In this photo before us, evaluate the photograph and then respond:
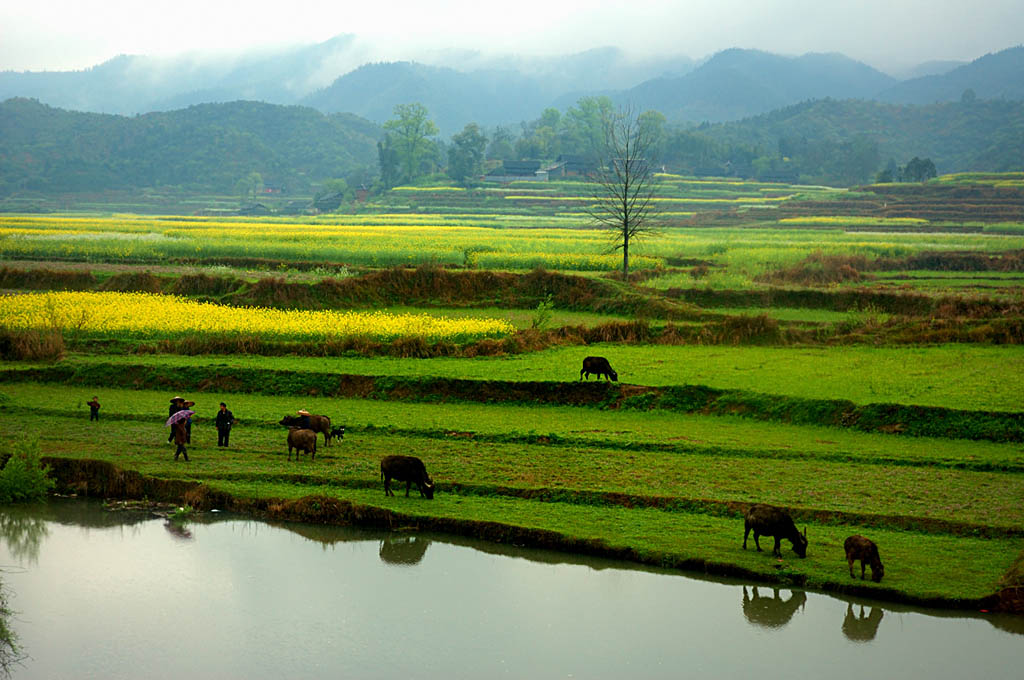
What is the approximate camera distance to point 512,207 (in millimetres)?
84375

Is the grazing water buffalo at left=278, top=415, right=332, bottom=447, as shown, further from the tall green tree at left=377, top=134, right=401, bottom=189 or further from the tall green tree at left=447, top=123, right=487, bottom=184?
the tall green tree at left=377, top=134, right=401, bottom=189

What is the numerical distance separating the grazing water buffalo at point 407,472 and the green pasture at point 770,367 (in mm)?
7107

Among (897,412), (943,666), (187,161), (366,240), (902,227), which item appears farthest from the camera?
(187,161)

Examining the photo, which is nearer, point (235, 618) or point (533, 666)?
point (533, 666)

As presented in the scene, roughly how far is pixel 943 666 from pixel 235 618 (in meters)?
7.99

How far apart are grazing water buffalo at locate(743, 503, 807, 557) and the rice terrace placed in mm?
241

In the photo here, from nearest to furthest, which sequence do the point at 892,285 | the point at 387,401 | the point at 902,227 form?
the point at 387,401
the point at 892,285
the point at 902,227

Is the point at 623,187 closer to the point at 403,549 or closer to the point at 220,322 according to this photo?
the point at 220,322

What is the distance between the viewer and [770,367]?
74.3 feet

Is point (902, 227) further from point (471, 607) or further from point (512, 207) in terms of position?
point (471, 607)

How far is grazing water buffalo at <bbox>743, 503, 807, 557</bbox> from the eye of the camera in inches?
477

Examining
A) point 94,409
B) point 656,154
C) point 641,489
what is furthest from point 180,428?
point 656,154

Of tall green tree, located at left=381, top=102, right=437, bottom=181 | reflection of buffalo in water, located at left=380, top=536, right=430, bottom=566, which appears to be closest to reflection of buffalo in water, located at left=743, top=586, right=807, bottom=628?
reflection of buffalo in water, located at left=380, top=536, right=430, bottom=566

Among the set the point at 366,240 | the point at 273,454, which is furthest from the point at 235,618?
the point at 366,240
